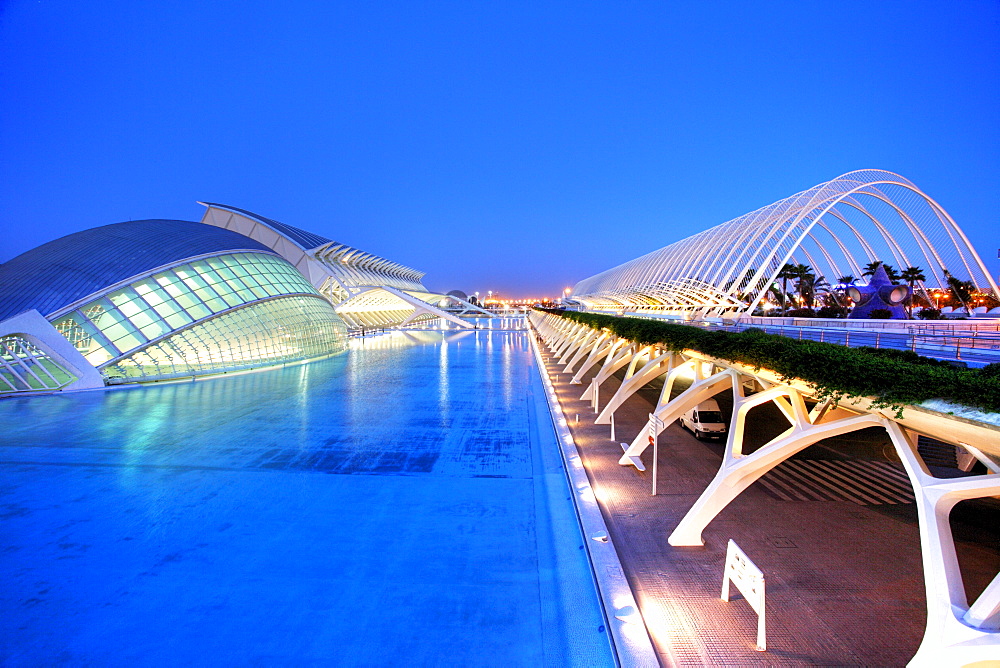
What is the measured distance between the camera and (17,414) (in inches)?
619

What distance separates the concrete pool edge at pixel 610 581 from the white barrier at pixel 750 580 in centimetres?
117

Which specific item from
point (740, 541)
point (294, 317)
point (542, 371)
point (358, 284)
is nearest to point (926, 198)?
point (542, 371)

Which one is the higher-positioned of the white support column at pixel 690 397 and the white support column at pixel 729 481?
the white support column at pixel 690 397

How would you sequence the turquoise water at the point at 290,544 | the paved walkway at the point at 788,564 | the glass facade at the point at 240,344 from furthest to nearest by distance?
the glass facade at the point at 240,344, the turquoise water at the point at 290,544, the paved walkway at the point at 788,564

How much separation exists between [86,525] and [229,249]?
2535 cm

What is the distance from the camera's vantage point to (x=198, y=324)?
23.8m

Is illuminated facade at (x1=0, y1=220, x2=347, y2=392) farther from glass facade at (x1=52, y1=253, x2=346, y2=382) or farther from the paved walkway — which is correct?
the paved walkway

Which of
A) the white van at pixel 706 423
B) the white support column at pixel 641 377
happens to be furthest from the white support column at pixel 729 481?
the white van at pixel 706 423

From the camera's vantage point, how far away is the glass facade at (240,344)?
2198 cm

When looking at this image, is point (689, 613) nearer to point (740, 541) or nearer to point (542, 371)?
point (740, 541)

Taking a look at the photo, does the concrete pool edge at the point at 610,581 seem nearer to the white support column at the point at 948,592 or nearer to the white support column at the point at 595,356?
the white support column at the point at 948,592

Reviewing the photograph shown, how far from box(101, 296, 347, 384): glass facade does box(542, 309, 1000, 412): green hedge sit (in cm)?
2433

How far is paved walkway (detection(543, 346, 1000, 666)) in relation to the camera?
511 cm

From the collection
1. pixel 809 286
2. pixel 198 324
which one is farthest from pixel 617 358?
pixel 809 286
